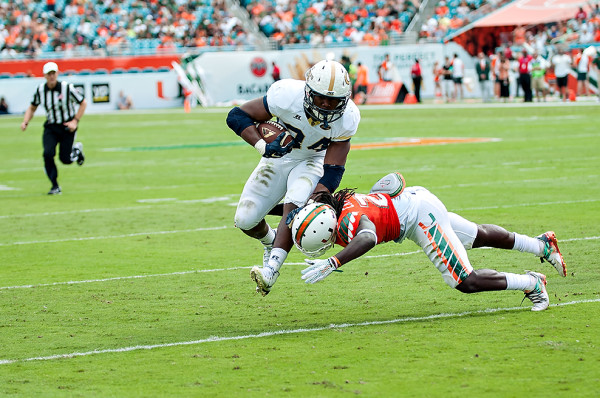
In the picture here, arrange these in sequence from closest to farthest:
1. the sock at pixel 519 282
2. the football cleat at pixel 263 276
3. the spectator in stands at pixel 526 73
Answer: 1. the football cleat at pixel 263 276
2. the sock at pixel 519 282
3. the spectator in stands at pixel 526 73

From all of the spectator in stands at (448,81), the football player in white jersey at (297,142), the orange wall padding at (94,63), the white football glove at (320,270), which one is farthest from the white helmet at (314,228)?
the orange wall padding at (94,63)

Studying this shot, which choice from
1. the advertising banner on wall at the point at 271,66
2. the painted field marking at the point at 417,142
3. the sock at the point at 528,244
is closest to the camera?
the sock at the point at 528,244

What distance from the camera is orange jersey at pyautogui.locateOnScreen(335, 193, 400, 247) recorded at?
20.0 feet

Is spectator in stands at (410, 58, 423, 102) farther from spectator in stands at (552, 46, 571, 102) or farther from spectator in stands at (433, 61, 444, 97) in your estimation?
spectator in stands at (552, 46, 571, 102)

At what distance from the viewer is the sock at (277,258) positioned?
20.6 ft

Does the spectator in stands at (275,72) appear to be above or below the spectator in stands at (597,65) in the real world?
below

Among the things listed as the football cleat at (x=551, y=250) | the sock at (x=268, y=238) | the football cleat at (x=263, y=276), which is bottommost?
the sock at (x=268, y=238)

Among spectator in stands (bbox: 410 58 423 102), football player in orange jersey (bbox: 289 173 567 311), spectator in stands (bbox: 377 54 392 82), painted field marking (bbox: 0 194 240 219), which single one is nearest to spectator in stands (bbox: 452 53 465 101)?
spectator in stands (bbox: 410 58 423 102)

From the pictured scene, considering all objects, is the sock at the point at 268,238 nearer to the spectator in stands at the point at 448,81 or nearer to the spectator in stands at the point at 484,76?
the spectator in stands at the point at 484,76

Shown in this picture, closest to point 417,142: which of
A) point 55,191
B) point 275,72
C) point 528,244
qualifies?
point 55,191

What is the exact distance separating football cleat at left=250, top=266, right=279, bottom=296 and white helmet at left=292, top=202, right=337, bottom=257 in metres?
0.28

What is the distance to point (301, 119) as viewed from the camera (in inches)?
278

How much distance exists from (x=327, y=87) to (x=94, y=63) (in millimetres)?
36960

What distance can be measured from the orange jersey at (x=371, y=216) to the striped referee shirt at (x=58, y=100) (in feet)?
29.7
